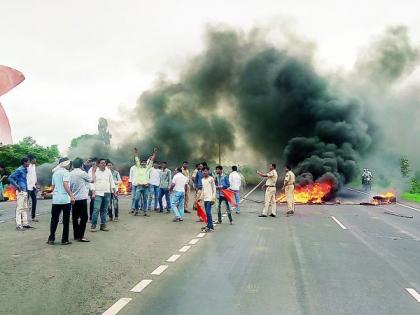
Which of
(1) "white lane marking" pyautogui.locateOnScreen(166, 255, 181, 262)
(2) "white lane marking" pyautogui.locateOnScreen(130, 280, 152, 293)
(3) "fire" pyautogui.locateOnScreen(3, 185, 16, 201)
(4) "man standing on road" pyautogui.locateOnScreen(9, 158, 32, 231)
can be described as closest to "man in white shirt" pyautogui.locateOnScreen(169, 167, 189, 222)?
(4) "man standing on road" pyautogui.locateOnScreen(9, 158, 32, 231)

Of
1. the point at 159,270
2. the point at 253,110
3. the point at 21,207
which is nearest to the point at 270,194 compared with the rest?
the point at 21,207

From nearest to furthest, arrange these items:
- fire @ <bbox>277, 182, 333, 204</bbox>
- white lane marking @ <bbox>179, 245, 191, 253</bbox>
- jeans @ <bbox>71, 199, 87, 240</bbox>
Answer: white lane marking @ <bbox>179, 245, 191, 253</bbox>, jeans @ <bbox>71, 199, 87, 240</bbox>, fire @ <bbox>277, 182, 333, 204</bbox>

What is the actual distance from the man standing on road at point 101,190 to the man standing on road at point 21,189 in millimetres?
1713

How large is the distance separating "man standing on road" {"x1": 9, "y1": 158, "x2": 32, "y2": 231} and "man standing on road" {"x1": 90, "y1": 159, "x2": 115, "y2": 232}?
1.71 m

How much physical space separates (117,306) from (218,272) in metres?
2.19

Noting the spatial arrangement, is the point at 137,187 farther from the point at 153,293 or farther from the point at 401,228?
the point at 153,293

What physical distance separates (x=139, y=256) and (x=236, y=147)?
45501 mm

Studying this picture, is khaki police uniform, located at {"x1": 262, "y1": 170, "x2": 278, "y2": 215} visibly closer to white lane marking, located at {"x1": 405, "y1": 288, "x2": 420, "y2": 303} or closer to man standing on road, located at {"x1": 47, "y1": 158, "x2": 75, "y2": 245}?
man standing on road, located at {"x1": 47, "y1": 158, "x2": 75, "y2": 245}

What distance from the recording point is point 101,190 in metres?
12.1

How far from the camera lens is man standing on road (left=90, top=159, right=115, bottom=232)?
12.0m

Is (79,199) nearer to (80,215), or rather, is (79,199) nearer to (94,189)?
(80,215)

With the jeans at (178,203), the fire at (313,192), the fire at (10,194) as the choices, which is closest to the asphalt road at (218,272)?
the jeans at (178,203)

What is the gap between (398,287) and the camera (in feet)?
20.1

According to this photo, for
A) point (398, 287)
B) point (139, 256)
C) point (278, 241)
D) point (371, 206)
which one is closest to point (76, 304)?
point (139, 256)
